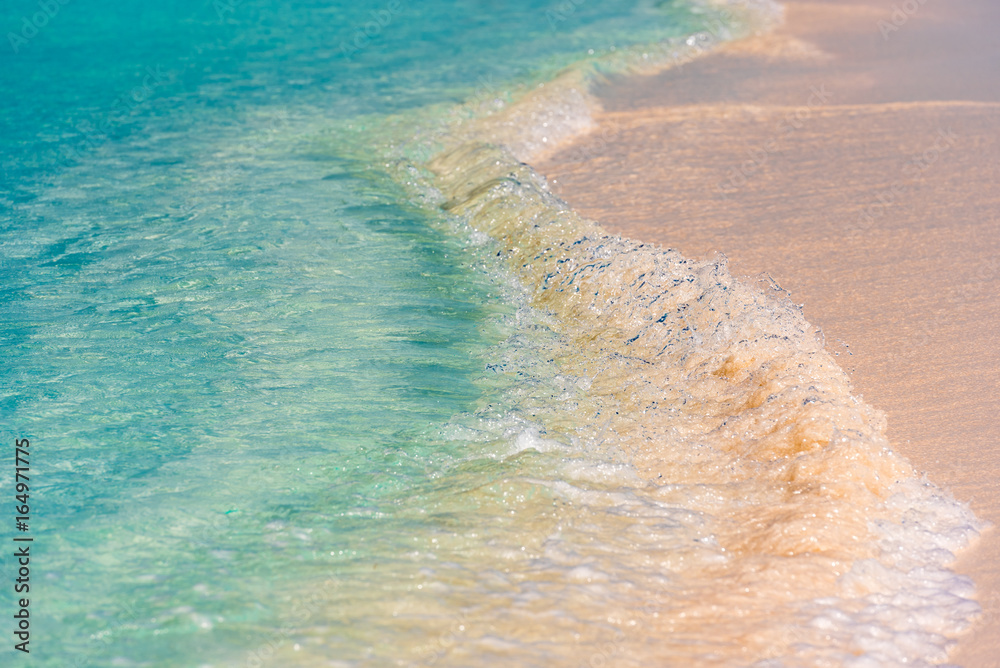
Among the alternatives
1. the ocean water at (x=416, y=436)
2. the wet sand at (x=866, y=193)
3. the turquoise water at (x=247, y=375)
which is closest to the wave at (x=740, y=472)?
the ocean water at (x=416, y=436)

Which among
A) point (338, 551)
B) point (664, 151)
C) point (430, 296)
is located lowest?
point (338, 551)

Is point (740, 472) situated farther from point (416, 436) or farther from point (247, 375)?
point (247, 375)

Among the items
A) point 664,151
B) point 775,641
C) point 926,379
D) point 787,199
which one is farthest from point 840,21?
point 775,641

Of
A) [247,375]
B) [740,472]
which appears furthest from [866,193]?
[247,375]

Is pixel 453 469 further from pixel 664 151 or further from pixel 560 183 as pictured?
pixel 664 151

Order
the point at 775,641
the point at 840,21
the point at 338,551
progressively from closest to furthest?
the point at 775,641 → the point at 338,551 → the point at 840,21

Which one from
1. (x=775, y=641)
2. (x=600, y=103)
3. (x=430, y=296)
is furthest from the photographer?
(x=600, y=103)

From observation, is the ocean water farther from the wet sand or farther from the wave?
the wet sand
